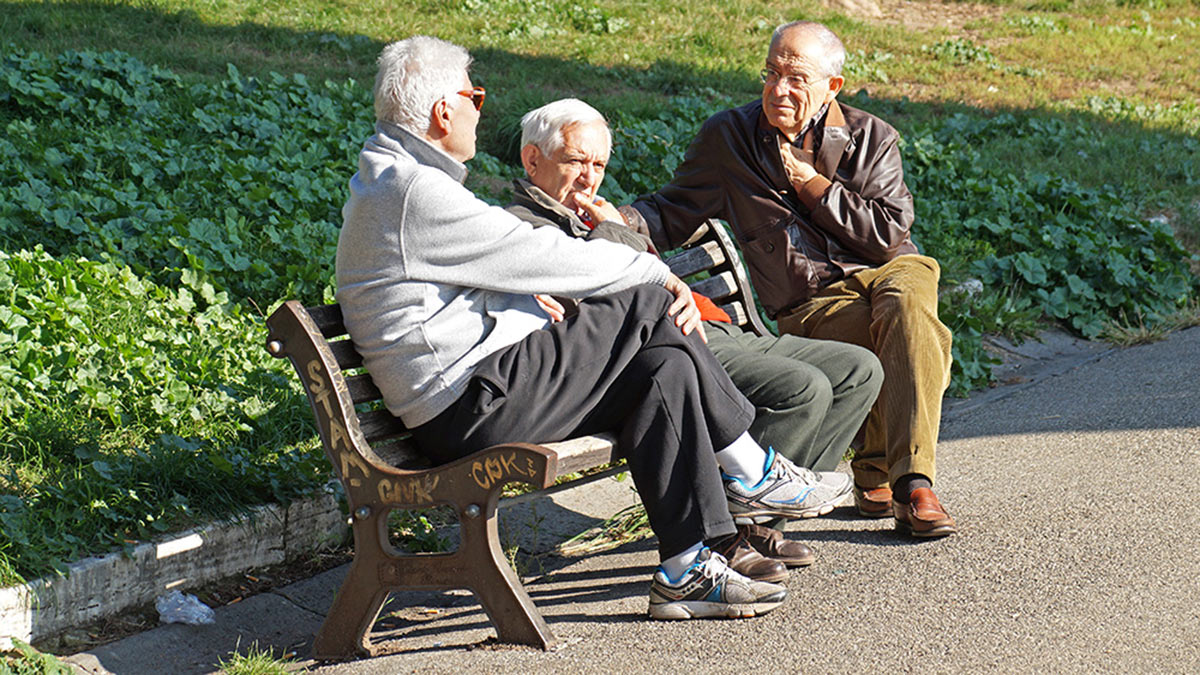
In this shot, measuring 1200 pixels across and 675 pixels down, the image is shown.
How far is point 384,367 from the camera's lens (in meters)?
3.23

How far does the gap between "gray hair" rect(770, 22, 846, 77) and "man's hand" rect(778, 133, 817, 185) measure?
24cm

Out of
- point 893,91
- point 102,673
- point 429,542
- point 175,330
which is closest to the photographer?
point 102,673

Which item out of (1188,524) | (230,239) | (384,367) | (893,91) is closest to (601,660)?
(384,367)

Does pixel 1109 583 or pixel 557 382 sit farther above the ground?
pixel 557 382

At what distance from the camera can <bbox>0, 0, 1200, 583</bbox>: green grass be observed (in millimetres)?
3984

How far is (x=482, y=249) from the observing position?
3.15 meters

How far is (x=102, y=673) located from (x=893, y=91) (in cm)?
922

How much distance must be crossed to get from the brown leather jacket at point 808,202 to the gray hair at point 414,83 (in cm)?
132

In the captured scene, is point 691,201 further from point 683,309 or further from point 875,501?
point 875,501

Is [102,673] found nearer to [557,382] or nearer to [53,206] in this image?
[557,382]

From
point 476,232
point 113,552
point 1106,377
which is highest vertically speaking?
point 476,232

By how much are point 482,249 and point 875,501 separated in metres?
1.80

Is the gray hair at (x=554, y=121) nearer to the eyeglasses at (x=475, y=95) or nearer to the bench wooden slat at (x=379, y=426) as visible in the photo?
the eyeglasses at (x=475, y=95)

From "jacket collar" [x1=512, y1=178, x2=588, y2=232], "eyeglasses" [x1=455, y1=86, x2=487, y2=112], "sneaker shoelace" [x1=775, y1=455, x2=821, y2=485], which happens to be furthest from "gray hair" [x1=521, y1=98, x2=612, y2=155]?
"sneaker shoelace" [x1=775, y1=455, x2=821, y2=485]
